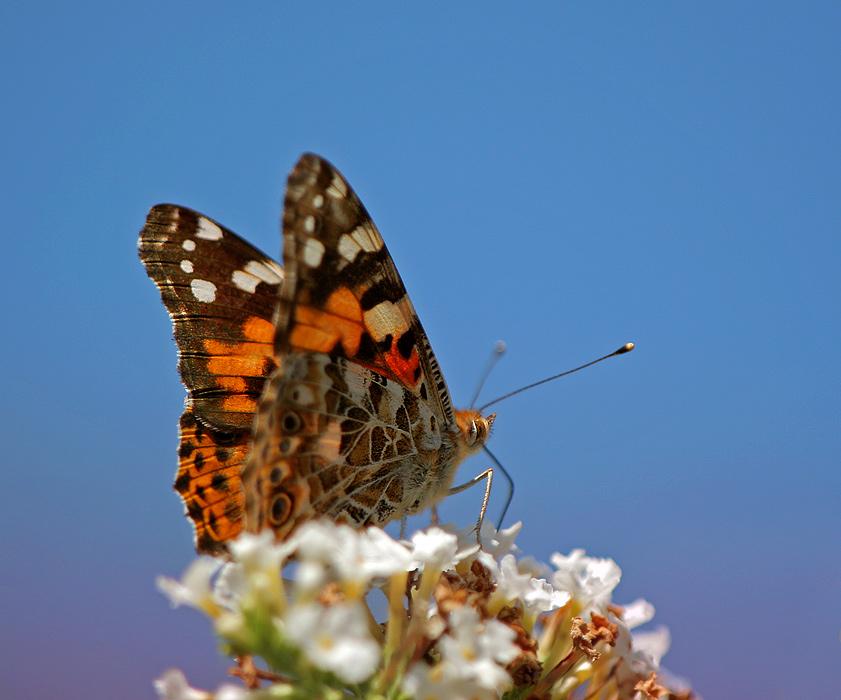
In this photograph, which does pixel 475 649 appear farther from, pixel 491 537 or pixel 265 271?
pixel 265 271

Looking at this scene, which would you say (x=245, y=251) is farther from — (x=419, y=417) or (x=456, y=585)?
(x=456, y=585)

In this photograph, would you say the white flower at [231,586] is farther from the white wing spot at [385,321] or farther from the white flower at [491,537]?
the white wing spot at [385,321]

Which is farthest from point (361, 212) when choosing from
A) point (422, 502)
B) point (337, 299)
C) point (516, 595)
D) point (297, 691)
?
point (297, 691)

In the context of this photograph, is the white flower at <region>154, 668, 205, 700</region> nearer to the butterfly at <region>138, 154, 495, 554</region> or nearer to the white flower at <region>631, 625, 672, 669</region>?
the butterfly at <region>138, 154, 495, 554</region>

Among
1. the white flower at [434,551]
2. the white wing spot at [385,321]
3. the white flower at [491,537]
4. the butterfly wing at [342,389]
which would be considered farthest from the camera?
the white wing spot at [385,321]

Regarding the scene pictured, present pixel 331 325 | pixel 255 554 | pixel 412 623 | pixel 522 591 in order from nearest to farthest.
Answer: pixel 255 554 → pixel 412 623 → pixel 522 591 → pixel 331 325

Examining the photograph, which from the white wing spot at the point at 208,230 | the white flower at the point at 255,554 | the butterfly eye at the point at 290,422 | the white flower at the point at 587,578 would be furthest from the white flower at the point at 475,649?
the white wing spot at the point at 208,230

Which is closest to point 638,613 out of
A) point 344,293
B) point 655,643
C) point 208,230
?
point 655,643
